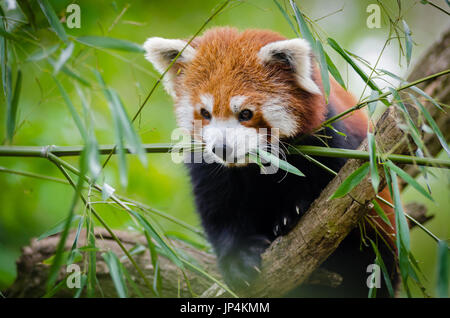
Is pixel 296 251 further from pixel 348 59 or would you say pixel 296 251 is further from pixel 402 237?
pixel 348 59

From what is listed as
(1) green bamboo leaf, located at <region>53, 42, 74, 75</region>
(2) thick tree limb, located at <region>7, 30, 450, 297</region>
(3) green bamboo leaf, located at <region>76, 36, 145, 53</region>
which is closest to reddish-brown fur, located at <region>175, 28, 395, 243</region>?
(2) thick tree limb, located at <region>7, 30, 450, 297</region>

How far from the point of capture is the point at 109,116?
148 inches

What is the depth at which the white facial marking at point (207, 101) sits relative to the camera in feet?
7.58

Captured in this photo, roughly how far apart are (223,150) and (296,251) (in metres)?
0.65

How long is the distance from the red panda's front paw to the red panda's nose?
515 millimetres

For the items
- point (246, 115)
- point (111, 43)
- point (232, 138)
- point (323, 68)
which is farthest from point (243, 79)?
point (111, 43)

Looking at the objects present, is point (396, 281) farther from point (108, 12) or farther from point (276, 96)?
point (108, 12)

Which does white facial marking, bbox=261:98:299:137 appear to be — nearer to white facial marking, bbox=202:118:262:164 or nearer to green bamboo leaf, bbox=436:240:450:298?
white facial marking, bbox=202:118:262:164

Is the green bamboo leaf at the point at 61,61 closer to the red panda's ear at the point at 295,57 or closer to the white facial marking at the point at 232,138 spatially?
the white facial marking at the point at 232,138

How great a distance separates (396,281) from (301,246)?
1135 mm

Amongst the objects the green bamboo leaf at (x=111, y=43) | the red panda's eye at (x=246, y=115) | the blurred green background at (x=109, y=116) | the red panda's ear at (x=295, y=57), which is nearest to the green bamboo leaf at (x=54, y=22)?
the green bamboo leaf at (x=111, y=43)
